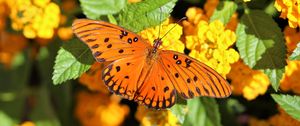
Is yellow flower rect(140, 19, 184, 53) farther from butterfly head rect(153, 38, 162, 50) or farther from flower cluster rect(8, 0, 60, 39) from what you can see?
flower cluster rect(8, 0, 60, 39)

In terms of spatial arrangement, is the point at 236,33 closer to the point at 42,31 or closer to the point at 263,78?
the point at 263,78

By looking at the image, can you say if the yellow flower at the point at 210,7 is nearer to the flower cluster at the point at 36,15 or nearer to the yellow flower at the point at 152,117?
the yellow flower at the point at 152,117

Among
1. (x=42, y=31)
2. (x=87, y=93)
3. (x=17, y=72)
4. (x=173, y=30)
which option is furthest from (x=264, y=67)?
(x=17, y=72)

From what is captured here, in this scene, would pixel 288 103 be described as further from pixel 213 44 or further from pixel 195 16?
pixel 195 16

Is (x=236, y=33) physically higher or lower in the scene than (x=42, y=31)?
higher

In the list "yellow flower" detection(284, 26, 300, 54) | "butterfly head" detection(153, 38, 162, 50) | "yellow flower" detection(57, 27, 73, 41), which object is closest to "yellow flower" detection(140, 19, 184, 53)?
"butterfly head" detection(153, 38, 162, 50)

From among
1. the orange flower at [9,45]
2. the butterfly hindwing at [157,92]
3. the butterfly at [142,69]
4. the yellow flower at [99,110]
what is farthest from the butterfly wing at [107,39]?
the orange flower at [9,45]

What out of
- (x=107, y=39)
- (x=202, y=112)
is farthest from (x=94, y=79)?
(x=107, y=39)
